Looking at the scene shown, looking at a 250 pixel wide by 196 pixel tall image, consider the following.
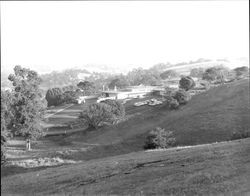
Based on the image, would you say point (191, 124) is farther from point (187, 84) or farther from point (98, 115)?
point (187, 84)

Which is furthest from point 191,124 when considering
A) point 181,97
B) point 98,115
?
point 98,115

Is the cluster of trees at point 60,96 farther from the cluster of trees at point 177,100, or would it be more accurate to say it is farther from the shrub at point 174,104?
the shrub at point 174,104

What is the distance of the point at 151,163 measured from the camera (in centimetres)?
2923

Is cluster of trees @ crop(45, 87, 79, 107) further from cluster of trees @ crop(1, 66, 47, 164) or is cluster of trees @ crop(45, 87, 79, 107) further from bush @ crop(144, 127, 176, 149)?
bush @ crop(144, 127, 176, 149)

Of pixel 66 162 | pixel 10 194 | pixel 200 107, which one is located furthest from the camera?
pixel 200 107

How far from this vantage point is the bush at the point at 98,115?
73.6m

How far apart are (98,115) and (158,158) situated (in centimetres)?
4323

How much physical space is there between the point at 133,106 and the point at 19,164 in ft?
174

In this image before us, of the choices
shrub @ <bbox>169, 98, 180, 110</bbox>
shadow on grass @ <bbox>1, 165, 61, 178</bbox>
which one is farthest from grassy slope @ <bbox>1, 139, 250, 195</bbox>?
shrub @ <bbox>169, 98, 180, 110</bbox>

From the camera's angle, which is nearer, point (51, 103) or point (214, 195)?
point (214, 195)

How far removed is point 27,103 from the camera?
59.4 meters

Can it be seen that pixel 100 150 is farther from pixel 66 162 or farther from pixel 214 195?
pixel 214 195

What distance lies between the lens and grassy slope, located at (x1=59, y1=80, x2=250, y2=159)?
53.1 meters

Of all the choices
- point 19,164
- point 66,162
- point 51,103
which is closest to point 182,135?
point 66,162
